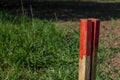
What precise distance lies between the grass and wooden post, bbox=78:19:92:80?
168 cm

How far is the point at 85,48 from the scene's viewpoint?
2.88m

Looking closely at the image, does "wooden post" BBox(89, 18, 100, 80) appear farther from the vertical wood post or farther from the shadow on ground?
the shadow on ground

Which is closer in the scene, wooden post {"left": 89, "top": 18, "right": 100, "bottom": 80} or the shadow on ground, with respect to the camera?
wooden post {"left": 89, "top": 18, "right": 100, "bottom": 80}

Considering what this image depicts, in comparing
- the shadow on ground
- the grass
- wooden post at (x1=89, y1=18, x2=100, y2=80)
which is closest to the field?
the grass

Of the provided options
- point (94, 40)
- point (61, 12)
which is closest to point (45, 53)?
point (94, 40)

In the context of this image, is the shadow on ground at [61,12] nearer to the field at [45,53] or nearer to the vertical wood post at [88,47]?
the field at [45,53]

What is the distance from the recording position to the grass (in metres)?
4.77

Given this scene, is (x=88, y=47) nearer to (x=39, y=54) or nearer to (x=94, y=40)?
(x=94, y=40)

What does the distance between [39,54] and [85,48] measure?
2567 millimetres

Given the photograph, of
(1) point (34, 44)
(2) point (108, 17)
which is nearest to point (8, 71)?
(1) point (34, 44)

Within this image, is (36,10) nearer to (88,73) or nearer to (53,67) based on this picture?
(53,67)

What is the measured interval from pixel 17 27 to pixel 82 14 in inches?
170

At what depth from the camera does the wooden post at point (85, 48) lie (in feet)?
9.34

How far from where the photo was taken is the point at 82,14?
10.7 meters
